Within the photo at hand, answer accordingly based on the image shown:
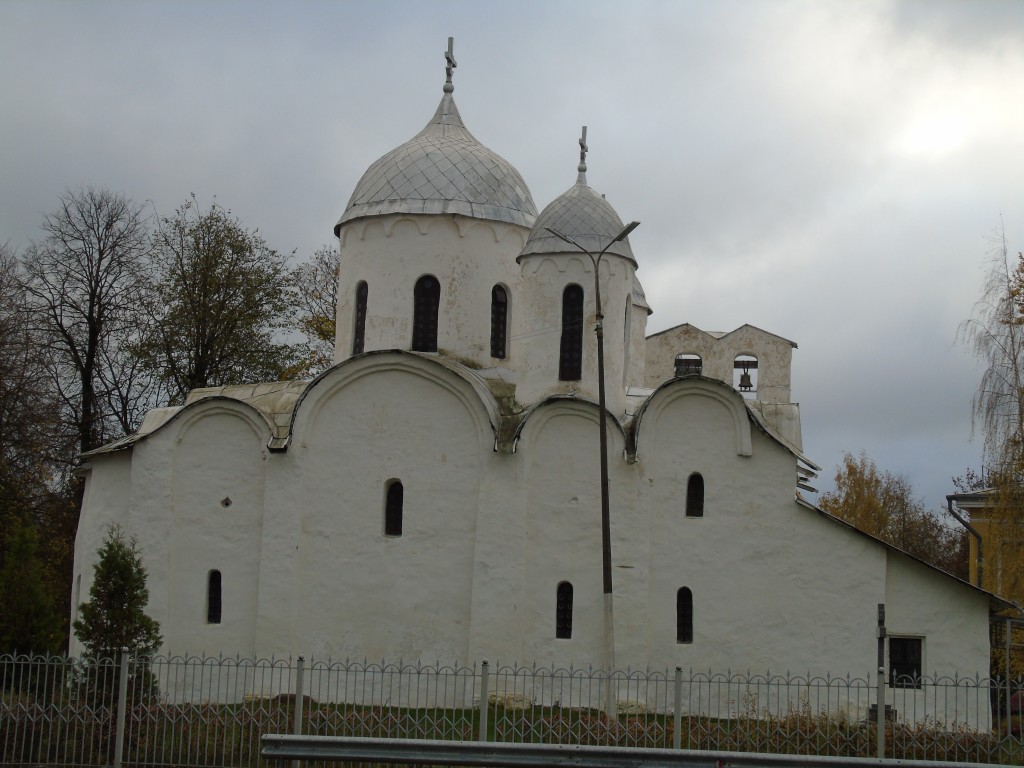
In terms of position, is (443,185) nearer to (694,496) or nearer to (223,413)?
(223,413)

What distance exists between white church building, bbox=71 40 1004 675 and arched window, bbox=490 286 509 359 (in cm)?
69

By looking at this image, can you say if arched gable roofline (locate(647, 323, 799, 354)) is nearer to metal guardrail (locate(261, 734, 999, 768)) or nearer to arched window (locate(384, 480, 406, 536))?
arched window (locate(384, 480, 406, 536))

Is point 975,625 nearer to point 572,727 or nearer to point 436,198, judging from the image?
point 572,727

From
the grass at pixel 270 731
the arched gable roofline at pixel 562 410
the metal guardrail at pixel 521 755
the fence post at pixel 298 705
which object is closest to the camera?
the metal guardrail at pixel 521 755

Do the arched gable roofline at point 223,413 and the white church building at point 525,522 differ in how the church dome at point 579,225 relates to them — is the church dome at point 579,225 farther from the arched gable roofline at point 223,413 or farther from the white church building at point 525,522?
the arched gable roofline at point 223,413

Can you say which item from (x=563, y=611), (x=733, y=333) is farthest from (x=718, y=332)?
(x=563, y=611)

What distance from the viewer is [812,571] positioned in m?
17.9

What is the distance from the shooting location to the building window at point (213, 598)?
19.3m

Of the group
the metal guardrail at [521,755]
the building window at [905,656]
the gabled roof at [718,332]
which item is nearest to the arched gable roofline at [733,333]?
the gabled roof at [718,332]

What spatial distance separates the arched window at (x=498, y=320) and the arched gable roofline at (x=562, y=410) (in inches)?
108

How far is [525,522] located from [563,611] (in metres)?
1.44

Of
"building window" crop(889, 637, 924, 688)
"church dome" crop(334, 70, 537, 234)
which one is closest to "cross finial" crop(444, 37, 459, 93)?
"church dome" crop(334, 70, 537, 234)

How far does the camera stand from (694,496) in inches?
730

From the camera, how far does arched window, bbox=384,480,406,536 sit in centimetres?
1920
